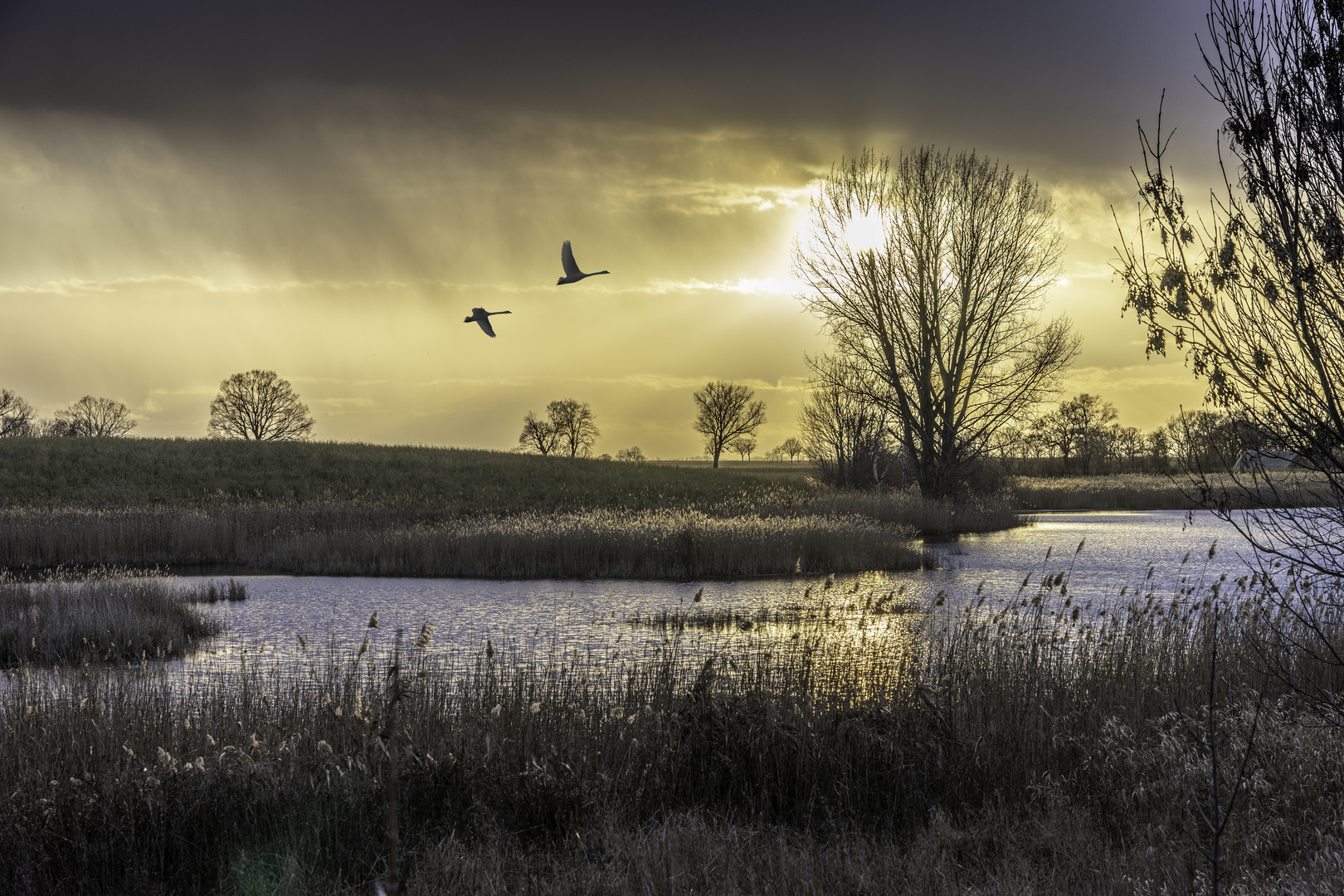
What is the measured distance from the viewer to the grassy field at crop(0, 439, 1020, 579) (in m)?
17.4

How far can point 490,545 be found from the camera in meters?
17.8

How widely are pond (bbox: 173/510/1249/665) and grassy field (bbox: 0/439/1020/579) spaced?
1.12 meters

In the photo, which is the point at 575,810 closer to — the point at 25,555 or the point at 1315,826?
the point at 1315,826

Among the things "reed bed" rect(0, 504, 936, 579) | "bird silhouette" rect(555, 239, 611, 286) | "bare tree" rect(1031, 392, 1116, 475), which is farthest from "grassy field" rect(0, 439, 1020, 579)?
"bare tree" rect(1031, 392, 1116, 475)

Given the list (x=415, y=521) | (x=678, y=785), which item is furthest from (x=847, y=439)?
(x=678, y=785)

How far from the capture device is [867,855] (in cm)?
444

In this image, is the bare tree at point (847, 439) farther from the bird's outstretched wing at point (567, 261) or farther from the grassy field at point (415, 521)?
the bird's outstretched wing at point (567, 261)

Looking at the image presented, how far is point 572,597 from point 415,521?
43.2 ft

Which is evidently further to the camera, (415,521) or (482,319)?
(415,521)

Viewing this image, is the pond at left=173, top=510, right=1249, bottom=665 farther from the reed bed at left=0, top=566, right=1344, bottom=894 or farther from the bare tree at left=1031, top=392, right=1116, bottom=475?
the bare tree at left=1031, top=392, right=1116, bottom=475

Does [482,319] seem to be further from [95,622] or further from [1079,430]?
[1079,430]

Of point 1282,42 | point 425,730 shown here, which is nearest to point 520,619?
point 425,730

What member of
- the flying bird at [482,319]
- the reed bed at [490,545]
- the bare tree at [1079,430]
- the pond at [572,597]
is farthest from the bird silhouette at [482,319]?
the bare tree at [1079,430]

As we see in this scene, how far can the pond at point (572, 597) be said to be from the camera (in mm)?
10156
